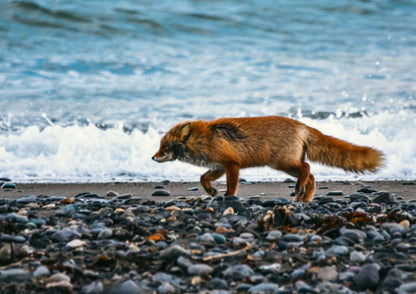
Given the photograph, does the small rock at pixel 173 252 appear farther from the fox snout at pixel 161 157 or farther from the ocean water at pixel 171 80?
the ocean water at pixel 171 80

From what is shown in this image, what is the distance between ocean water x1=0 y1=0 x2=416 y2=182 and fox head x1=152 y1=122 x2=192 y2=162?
2704 mm

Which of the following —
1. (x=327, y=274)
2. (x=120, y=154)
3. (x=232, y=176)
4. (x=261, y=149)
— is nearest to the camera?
(x=327, y=274)

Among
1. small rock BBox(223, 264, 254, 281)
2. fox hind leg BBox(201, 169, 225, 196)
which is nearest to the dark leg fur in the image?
fox hind leg BBox(201, 169, 225, 196)

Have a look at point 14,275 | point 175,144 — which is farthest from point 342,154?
point 14,275

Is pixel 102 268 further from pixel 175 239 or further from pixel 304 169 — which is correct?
pixel 304 169

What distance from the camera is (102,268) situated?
11.7ft

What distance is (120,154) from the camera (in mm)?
9961

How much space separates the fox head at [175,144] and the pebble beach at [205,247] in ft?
2.12

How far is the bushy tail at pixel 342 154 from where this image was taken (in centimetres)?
605

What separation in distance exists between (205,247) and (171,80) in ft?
36.6

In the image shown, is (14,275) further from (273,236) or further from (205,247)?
(273,236)

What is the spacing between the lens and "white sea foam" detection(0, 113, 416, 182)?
357 inches

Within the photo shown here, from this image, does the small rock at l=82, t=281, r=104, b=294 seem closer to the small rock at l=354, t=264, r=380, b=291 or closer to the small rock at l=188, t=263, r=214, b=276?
the small rock at l=188, t=263, r=214, b=276

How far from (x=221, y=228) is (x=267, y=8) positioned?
15563 millimetres
